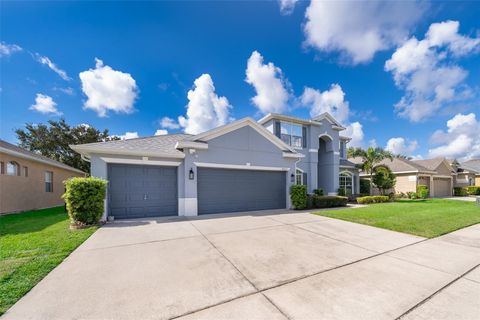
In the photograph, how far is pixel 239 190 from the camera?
10914 mm

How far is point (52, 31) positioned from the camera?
8391 mm

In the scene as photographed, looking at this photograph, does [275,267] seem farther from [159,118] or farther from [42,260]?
[159,118]

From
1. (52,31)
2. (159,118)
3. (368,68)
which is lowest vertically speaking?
(159,118)

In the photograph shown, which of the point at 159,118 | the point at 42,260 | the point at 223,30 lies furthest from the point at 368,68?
the point at 42,260

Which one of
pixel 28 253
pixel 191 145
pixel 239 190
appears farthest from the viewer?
pixel 239 190

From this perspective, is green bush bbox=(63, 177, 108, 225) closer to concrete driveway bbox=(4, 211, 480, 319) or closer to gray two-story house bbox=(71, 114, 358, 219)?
gray two-story house bbox=(71, 114, 358, 219)

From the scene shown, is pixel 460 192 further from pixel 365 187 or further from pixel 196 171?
pixel 196 171

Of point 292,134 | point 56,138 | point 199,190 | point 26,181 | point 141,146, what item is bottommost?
point 199,190

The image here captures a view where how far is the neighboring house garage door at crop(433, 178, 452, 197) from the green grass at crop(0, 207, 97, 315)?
114 feet

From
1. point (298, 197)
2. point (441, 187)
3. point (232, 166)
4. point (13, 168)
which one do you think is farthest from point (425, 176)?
point (13, 168)

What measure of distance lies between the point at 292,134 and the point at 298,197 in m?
5.92

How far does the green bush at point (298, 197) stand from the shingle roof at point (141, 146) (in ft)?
23.2

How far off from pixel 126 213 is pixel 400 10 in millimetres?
15545

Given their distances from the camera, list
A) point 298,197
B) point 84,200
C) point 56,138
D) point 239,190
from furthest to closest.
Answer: point 56,138, point 298,197, point 239,190, point 84,200
